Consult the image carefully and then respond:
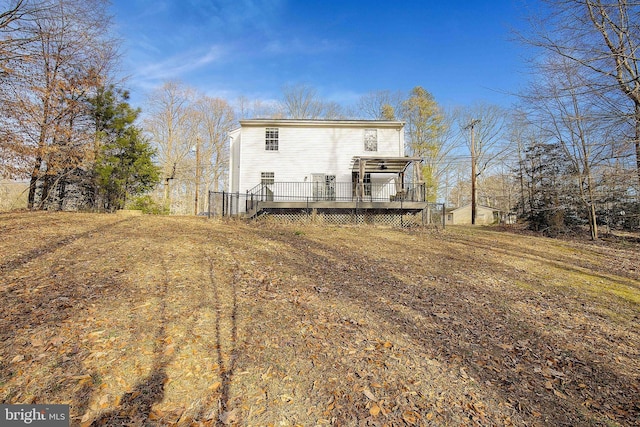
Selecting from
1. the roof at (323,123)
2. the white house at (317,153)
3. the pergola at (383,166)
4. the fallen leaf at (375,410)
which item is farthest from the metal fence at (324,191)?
the fallen leaf at (375,410)

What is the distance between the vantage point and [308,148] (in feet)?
54.0

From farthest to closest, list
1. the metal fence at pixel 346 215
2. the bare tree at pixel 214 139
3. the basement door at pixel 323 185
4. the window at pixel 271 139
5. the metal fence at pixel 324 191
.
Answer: the bare tree at pixel 214 139, the window at pixel 271 139, the basement door at pixel 323 185, the metal fence at pixel 324 191, the metal fence at pixel 346 215

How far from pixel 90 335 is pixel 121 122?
48.3 ft

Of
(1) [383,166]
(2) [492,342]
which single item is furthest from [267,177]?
(2) [492,342]

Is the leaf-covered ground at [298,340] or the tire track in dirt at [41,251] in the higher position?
the tire track in dirt at [41,251]

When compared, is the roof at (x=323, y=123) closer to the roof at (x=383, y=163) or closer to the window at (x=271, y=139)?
the window at (x=271, y=139)

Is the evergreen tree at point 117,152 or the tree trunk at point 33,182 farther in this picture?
the evergreen tree at point 117,152

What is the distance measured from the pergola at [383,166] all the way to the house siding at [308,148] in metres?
0.90

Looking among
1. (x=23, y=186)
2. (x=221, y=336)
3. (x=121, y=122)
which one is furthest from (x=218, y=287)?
(x=23, y=186)

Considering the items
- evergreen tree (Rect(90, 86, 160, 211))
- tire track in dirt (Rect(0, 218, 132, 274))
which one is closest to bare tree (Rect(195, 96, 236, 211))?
evergreen tree (Rect(90, 86, 160, 211))

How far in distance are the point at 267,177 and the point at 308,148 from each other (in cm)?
278

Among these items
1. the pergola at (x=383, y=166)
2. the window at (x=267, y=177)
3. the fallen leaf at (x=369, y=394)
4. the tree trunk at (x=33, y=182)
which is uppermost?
the pergola at (x=383, y=166)

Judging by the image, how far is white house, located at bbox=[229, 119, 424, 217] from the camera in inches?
638

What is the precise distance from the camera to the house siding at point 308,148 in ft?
53.5
